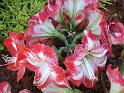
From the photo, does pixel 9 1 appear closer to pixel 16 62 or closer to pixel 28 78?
pixel 28 78

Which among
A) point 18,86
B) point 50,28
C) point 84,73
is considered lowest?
point 18,86

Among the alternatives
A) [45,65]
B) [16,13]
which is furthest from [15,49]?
[16,13]

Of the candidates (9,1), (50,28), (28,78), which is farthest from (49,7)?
(9,1)

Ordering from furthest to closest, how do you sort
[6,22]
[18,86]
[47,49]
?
[6,22] → [18,86] → [47,49]

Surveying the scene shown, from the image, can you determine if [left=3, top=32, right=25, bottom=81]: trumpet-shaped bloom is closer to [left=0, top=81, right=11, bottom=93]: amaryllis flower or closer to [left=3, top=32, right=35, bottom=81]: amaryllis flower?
[left=3, top=32, right=35, bottom=81]: amaryllis flower

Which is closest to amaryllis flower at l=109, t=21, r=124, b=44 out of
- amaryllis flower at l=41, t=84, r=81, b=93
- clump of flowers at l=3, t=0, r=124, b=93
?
clump of flowers at l=3, t=0, r=124, b=93

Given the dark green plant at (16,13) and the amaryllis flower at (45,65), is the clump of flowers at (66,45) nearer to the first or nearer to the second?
the amaryllis flower at (45,65)

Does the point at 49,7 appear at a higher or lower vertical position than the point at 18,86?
higher
